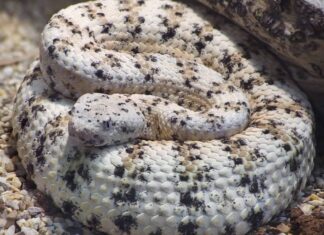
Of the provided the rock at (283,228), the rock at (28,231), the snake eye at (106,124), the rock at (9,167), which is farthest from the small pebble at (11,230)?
the rock at (283,228)

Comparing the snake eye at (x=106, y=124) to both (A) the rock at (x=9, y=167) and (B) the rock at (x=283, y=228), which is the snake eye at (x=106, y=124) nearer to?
(A) the rock at (x=9, y=167)

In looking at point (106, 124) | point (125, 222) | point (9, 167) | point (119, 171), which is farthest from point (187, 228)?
point (9, 167)

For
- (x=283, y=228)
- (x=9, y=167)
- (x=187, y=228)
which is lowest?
(x=9, y=167)

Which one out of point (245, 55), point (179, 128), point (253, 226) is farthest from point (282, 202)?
point (245, 55)

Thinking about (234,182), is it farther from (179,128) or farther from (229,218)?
(179,128)

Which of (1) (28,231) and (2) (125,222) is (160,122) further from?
(1) (28,231)

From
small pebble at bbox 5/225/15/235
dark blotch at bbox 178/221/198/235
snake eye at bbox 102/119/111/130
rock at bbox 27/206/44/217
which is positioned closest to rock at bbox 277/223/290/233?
dark blotch at bbox 178/221/198/235

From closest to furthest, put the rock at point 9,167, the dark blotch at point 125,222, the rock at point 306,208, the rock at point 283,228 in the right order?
the dark blotch at point 125,222, the rock at point 283,228, the rock at point 306,208, the rock at point 9,167
